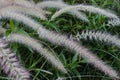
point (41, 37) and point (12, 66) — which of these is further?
point (41, 37)

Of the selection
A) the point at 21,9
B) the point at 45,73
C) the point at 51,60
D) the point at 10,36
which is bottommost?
the point at 45,73

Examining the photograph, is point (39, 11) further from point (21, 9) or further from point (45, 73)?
point (45, 73)

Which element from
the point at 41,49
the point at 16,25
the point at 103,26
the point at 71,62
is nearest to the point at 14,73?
the point at 41,49

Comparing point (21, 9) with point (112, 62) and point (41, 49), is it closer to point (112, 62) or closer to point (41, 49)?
point (41, 49)

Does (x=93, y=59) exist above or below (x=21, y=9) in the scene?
below

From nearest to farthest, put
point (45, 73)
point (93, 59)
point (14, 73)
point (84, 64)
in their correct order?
point (14, 73), point (93, 59), point (45, 73), point (84, 64)

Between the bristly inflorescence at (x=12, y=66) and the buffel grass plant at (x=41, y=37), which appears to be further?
the buffel grass plant at (x=41, y=37)

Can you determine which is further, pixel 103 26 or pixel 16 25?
pixel 103 26

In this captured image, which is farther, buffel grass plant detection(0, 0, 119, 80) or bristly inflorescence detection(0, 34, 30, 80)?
buffel grass plant detection(0, 0, 119, 80)

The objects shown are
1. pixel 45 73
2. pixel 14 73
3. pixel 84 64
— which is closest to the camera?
pixel 14 73
